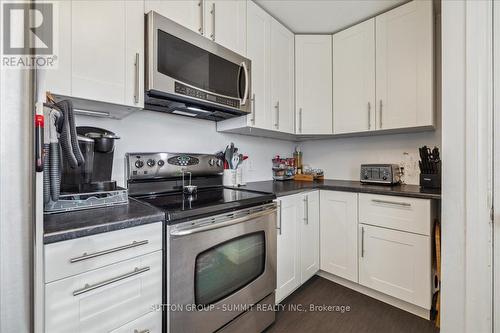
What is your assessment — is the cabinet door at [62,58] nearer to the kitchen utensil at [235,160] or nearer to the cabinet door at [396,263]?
the kitchen utensil at [235,160]

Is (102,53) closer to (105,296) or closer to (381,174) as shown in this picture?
(105,296)

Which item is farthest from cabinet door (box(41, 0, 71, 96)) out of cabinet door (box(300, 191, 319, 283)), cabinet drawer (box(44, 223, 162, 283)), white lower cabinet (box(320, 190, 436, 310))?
white lower cabinet (box(320, 190, 436, 310))

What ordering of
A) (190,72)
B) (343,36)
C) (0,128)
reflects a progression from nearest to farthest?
(0,128) < (190,72) < (343,36)

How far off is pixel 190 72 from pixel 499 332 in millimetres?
2080

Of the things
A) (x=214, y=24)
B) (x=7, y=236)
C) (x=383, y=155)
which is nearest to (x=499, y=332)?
(x=383, y=155)

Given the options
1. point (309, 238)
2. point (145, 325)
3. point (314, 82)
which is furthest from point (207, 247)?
point (314, 82)

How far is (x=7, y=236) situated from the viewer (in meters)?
0.62

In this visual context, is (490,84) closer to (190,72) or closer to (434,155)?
(434,155)

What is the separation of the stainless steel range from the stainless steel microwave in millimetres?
392

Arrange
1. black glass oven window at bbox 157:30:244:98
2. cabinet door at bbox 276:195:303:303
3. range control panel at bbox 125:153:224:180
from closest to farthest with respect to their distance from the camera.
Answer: black glass oven window at bbox 157:30:244:98
range control panel at bbox 125:153:224:180
cabinet door at bbox 276:195:303:303

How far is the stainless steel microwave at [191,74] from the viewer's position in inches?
48.1

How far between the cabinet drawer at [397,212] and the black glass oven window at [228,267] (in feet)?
3.17

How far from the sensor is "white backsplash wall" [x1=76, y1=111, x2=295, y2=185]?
4.71 feet

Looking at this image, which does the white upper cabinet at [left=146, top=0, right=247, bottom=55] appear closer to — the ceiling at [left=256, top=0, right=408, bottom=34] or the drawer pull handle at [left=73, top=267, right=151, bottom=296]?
the ceiling at [left=256, top=0, right=408, bottom=34]
